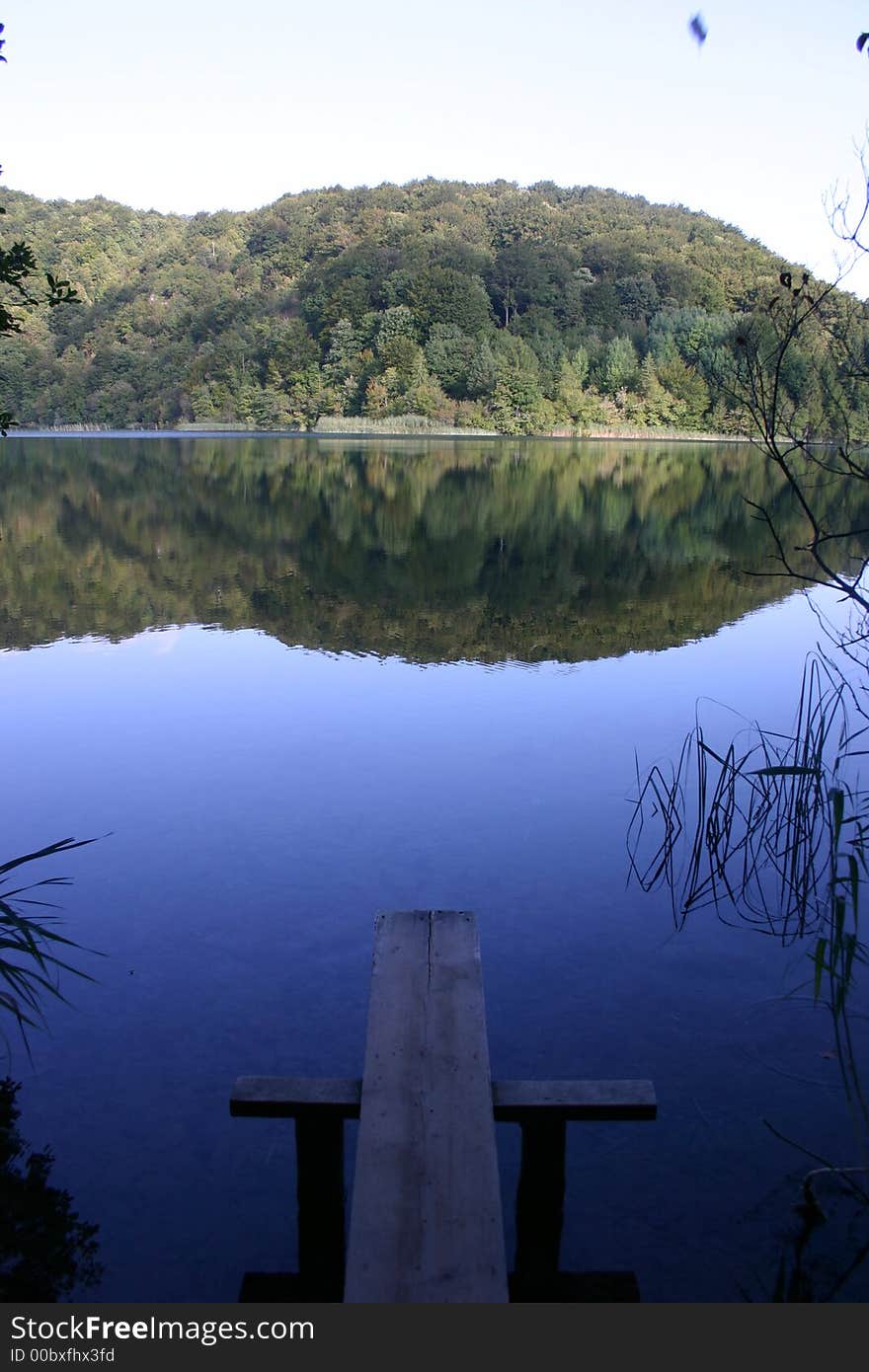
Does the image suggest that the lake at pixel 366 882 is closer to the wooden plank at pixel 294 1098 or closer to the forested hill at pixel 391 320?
the wooden plank at pixel 294 1098

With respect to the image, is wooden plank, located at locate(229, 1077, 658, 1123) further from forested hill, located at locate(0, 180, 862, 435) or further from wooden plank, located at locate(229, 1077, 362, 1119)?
forested hill, located at locate(0, 180, 862, 435)

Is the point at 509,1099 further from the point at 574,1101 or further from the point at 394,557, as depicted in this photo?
the point at 394,557

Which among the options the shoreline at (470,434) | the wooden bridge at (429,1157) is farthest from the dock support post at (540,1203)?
the shoreline at (470,434)

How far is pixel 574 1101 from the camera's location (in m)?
2.18

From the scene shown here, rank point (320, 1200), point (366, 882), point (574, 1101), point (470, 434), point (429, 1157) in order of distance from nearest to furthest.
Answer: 1. point (429, 1157)
2. point (574, 1101)
3. point (320, 1200)
4. point (366, 882)
5. point (470, 434)

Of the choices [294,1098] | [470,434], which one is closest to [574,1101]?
[294,1098]

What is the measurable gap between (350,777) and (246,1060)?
7.82ft

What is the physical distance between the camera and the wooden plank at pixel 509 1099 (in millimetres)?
2178


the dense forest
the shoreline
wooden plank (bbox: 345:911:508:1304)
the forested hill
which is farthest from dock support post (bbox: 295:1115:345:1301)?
the forested hill

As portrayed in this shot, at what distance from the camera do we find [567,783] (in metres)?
5.22

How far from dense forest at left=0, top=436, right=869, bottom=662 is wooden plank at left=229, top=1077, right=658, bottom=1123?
5829 millimetres

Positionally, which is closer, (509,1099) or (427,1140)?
(427,1140)

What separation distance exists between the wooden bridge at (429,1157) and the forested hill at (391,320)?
54428mm

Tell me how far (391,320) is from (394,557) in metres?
52.0
